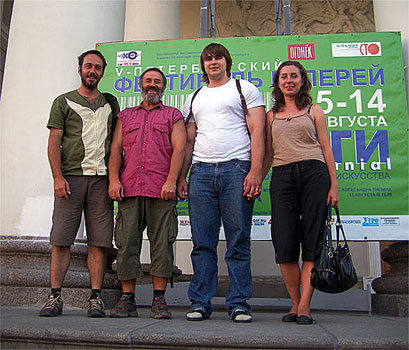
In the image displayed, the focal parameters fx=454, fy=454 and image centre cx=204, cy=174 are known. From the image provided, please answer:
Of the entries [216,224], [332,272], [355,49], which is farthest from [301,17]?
[332,272]

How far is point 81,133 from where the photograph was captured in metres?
3.63

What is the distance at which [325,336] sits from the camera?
8.04 ft

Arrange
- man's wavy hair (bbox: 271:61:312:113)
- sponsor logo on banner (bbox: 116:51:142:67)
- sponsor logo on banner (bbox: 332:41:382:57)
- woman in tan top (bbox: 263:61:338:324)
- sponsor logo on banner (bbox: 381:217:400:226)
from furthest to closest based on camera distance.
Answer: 1. sponsor logo on banner (bbox: 116:51:142:67)
2. sponsor logo on banner (bbox: 332:41:382:57)
3. sponsor logo on banner (bbox: 381:217:400:226)
4. man's wavy hair (bbox: 271:61:312:113)
5. woman in tan top (bbox: 263:61:338:324)

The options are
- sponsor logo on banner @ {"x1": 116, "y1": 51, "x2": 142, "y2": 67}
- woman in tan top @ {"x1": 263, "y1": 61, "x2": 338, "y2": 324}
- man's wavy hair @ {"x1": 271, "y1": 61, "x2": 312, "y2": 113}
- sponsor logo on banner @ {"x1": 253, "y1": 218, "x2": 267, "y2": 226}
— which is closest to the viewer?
woman in tan top @ {"x1": 263, "y1": 61, "x2": 338, "y2": 324}

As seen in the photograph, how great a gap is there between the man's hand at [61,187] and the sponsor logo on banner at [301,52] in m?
2.73

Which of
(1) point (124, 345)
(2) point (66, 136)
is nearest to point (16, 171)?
(2) point (66, 136)

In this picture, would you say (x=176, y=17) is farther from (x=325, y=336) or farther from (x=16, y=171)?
(x=325, y=336)

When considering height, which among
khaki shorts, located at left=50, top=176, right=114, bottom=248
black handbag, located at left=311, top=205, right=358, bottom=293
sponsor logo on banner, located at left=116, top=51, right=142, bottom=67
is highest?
sponsor logo on banner, located at left=116, top=51, right=142, bottom=67

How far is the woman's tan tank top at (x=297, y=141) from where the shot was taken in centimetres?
328

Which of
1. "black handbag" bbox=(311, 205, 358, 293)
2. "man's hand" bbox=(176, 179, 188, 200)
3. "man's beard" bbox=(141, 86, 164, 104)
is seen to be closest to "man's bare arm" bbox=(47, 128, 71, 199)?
"man's beard" bbox=(141, 86, 164, 104)

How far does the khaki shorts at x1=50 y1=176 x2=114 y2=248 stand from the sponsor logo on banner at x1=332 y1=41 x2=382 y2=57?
2.84 metres

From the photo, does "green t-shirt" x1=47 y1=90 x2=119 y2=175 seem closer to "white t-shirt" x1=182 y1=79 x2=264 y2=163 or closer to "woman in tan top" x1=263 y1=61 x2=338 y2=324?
"white t-shirt" x1=182 y1=79 x2=264 y2=163

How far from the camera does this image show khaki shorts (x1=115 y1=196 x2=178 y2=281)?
3.38 meters

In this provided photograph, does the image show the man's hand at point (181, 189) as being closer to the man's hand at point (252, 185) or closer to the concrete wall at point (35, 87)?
the man's hand at point (252, 185)
